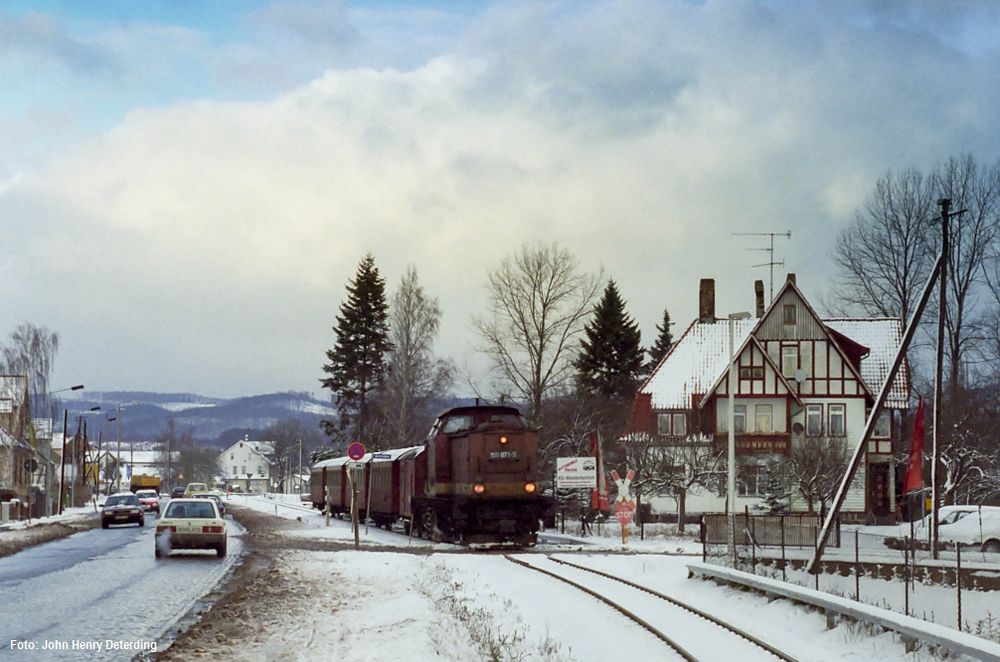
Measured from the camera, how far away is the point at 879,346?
2559 inches

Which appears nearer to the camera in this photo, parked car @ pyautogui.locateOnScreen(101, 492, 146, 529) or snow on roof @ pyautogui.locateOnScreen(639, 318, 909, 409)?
parked car @ pyautogui.locateOnScreen(101, 492, 146, 529)

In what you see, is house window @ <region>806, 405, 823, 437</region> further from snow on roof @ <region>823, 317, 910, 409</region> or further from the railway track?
the railway track

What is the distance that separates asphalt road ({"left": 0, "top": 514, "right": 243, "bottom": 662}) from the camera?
13.9 meters

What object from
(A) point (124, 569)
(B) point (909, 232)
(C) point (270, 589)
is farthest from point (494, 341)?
(C) point (270, 589)

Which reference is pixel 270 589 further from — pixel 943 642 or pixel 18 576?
pixel 943 642

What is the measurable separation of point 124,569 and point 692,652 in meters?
16.1

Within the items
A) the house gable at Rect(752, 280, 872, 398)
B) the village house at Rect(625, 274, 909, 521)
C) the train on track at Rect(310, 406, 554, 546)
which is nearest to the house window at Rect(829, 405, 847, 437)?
the village house at Rect(625, 274, 909, 521)

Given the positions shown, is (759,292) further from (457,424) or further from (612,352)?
(457,424)

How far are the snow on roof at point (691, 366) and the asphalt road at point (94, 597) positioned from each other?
31.4 meters

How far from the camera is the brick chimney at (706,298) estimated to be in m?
67.9

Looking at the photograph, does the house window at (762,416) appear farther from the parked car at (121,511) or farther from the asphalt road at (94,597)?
the asphalt road at (94,597)

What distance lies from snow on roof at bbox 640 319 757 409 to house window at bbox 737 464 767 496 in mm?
5556

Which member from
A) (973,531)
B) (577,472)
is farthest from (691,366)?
(973,531)

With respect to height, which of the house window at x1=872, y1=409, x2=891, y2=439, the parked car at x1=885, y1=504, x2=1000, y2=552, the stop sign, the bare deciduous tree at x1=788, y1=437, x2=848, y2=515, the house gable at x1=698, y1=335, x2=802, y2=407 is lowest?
the parked car at x1=885, y1=504, x2=1000, y2=552
